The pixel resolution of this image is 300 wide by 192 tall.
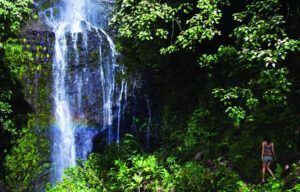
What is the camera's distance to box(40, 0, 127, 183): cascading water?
14445 mm

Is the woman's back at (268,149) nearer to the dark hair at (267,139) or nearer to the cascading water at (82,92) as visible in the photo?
the dark hair at (267,139)

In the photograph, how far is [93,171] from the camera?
11.1 meters

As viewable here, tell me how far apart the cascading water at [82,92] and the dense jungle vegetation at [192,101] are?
24.4 inches

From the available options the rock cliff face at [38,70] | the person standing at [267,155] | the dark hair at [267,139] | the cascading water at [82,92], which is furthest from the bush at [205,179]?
the rock cliff face at [38,70]

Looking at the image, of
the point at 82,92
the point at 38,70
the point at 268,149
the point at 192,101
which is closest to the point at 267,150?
the point at 268,149

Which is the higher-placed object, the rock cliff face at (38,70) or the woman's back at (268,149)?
the rock cliff face at (38,70)

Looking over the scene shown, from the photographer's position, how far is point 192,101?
1383cm

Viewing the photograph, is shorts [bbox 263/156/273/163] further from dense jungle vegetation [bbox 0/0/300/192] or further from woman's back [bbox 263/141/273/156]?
dense jungle vegetation [bbox 0/0/300/192]

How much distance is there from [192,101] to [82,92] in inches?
170

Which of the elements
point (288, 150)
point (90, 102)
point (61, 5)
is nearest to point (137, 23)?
point (288, 150)

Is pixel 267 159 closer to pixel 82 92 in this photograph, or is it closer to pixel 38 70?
pixel 82 92

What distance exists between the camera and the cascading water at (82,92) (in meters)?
14.4

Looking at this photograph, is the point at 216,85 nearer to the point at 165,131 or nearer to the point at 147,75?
the point at 165,131

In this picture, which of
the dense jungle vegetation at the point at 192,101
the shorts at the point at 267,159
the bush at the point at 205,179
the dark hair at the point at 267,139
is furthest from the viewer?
the bush at the point at 205,179
